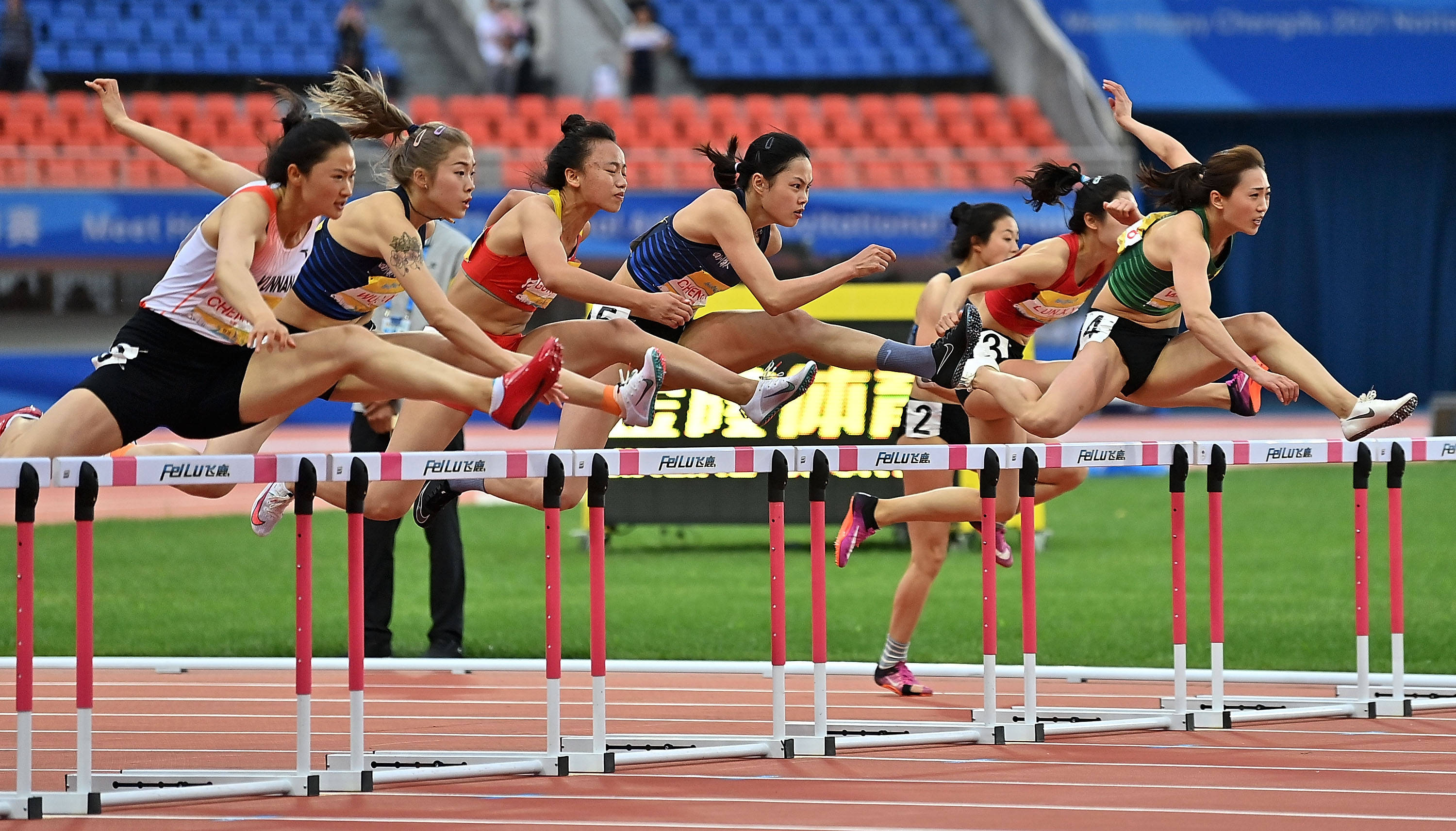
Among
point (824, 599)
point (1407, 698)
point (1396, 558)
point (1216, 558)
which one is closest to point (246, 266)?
point (824, 599)

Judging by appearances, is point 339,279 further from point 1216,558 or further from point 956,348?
point 1216,558

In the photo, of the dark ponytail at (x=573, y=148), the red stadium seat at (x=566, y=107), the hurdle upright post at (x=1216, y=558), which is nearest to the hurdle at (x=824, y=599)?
the hurdle upright post at (x=1216, y=558)

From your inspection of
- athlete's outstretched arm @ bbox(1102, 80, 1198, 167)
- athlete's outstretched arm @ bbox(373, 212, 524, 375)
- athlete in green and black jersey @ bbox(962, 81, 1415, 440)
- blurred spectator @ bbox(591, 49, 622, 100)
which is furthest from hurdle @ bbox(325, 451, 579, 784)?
blurred spectator @ bbox(591, 49, 622, 100)

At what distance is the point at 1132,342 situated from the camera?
20.5 ft

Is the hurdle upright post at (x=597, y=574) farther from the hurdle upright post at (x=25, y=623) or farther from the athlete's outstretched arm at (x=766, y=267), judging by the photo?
the hurdle upright post at (x=25, y=623)

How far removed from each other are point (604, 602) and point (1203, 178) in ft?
8.72

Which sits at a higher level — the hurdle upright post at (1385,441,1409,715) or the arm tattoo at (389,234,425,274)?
the arm tattoo at (389,234,425,274)

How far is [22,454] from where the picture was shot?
16.0ft

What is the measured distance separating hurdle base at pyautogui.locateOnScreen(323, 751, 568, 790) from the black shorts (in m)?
1.12

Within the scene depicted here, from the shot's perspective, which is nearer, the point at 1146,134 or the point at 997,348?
the point at 997,348

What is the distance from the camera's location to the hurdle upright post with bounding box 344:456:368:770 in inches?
195

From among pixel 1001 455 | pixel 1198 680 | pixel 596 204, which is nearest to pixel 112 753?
pixel 596 204

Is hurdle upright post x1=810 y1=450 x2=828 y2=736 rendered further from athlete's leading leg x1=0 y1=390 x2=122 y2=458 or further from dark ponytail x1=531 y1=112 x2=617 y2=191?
athlete's leading leg x1=0 y1=390 x2=122 y2=458

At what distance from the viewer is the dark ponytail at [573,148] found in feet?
19.6
